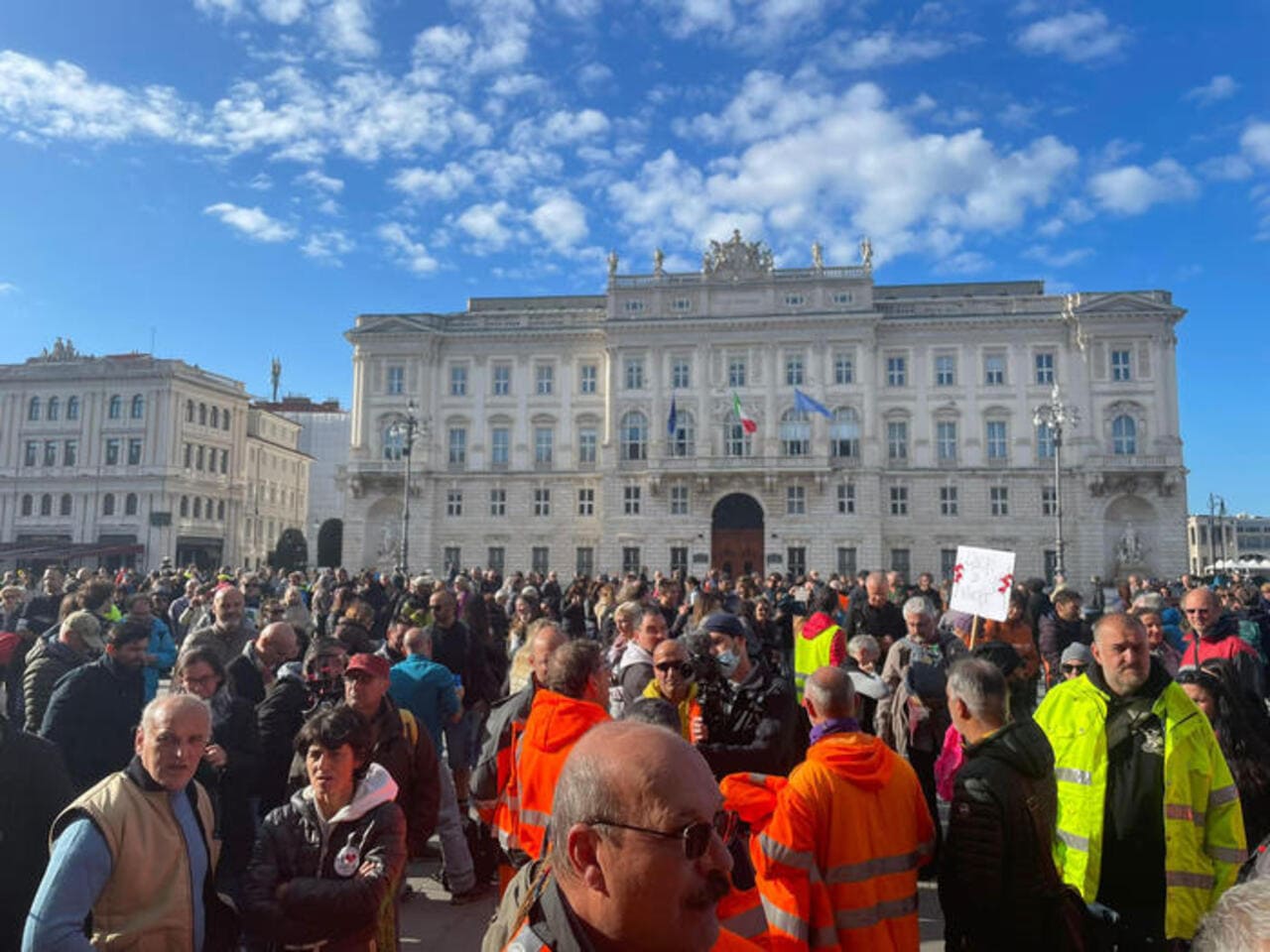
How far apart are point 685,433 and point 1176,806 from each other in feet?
132

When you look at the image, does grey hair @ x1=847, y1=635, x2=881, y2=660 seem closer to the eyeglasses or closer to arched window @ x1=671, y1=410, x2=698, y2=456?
the eyeglasses

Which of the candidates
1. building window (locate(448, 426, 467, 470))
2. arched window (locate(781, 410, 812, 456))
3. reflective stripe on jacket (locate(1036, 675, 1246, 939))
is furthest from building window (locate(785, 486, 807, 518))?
reflective stripe on jacket (locate(1036, 675, 1246, 939))

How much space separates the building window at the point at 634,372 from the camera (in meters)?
44.1

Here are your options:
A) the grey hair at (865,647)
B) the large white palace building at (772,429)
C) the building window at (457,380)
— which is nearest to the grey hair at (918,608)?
the grey hair at (865,647)

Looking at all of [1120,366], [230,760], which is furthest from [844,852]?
[1120,366]

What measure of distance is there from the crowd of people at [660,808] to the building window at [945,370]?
39518 millimetres

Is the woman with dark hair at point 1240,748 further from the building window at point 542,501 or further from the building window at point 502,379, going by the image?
the building window at point 502,379

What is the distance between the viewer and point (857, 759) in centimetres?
340

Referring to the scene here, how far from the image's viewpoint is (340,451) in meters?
71.4

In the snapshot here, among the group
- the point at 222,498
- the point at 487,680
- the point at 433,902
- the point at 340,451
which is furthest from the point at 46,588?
the point at 340,451

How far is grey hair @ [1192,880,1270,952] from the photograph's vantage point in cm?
144

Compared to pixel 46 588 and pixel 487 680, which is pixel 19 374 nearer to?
pixel 46 588

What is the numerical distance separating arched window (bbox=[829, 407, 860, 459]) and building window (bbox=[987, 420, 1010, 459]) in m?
6.78

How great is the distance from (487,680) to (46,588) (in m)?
9.23
